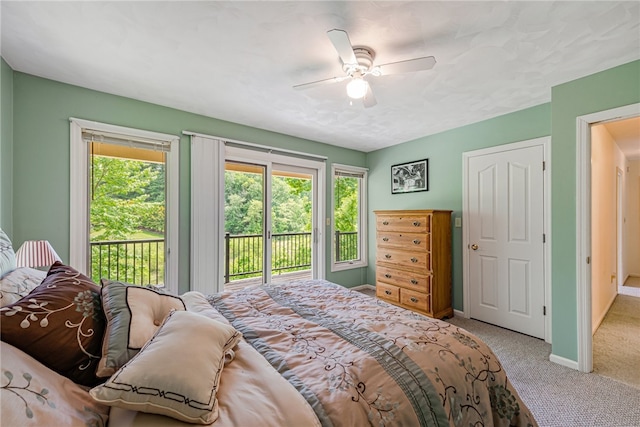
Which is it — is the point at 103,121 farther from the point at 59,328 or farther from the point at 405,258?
the point at 405,258

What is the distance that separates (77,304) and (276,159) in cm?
298

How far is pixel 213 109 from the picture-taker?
9.87 feet

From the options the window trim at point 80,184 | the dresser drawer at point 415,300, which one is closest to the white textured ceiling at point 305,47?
the window trim at point 80,184

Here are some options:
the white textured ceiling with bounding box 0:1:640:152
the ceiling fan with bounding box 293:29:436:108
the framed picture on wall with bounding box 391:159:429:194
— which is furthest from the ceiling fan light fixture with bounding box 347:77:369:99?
the framed picture on wall with bounding box 391:159:429:194

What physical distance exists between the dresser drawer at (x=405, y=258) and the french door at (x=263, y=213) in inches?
40.0

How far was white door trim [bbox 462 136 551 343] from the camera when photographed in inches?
111

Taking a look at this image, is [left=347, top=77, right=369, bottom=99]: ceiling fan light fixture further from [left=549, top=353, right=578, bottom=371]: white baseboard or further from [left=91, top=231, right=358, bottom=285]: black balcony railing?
[left=549, top=353, right=578, bottom=371]: white baseboard

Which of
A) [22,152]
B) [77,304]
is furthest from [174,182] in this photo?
[77,304]

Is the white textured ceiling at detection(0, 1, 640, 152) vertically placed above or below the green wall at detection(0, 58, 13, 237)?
above

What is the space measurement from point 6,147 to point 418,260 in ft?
13.3

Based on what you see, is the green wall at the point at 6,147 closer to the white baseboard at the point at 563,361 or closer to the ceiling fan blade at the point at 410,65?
the ceiling fan blade at the point at 410,65

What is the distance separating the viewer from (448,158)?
3.69m

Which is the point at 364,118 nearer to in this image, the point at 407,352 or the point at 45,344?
the point at 407,352

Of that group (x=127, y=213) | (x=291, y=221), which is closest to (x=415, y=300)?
(x=291, y=221)
